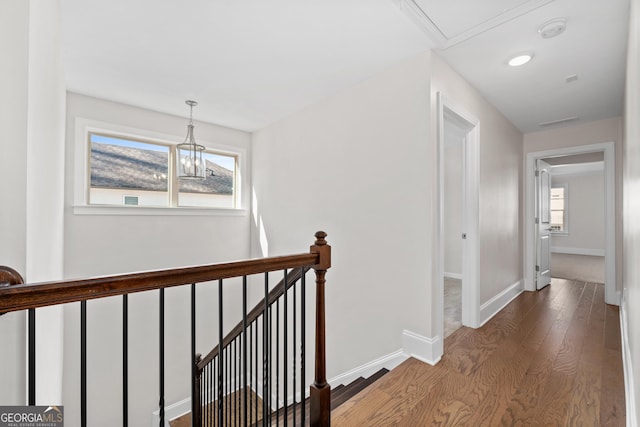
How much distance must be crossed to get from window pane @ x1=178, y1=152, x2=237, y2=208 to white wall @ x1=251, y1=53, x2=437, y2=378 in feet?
4.17

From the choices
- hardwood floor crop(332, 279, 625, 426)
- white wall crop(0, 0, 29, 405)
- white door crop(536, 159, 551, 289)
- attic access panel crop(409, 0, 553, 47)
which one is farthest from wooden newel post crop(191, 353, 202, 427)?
white door crop(536, 159, 551, 289)

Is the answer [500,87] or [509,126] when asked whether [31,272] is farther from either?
[509,126]

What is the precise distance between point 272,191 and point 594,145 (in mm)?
Result: 4165

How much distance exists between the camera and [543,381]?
6.20 ft

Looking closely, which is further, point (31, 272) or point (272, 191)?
point (272, 191)

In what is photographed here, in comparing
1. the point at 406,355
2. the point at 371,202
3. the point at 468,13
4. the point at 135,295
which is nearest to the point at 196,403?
the point at 406,355

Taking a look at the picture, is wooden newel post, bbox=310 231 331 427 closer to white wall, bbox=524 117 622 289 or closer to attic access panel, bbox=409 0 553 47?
attic access panel, bbox=409 0 553 47

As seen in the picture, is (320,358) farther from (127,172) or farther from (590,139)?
(590,139)

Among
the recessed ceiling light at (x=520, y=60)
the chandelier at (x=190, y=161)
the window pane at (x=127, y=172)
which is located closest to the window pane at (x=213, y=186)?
the window pane at (x=127, y=172)

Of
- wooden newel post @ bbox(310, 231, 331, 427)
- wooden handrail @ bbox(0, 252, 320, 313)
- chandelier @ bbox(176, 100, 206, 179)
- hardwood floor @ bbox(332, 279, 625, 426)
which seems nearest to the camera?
wooden handrail @ bbox(0, 252, 320, 313)

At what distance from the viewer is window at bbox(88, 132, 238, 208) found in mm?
3398

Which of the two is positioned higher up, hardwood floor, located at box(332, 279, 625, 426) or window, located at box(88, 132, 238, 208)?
window, located at box(88, 132, 238, 208)

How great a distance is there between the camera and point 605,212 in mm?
3463

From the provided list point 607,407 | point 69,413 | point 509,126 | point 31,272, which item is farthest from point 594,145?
point 69,413
